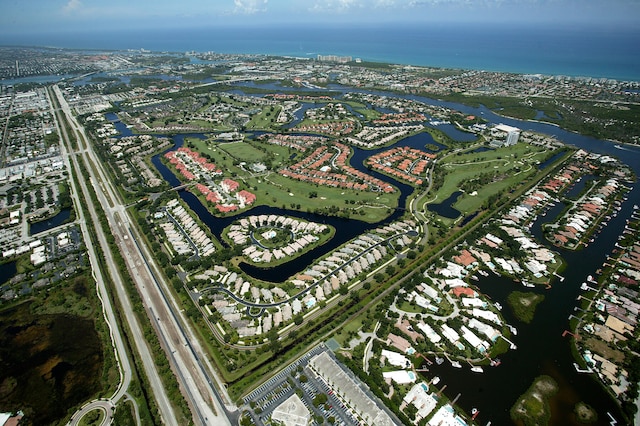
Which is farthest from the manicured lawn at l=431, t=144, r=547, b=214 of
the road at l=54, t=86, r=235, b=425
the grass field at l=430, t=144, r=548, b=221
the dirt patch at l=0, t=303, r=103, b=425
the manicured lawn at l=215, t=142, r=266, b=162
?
the dirt patch at l=0, t=303, r=103, b=425

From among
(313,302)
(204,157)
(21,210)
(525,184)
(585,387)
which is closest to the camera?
(585,387)

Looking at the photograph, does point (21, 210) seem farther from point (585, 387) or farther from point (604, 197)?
point (604, 197)

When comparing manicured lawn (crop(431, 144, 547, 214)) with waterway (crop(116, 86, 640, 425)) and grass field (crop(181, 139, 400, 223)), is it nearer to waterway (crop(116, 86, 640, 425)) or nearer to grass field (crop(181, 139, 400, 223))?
waterway (crop(116, 86, 640, 425))

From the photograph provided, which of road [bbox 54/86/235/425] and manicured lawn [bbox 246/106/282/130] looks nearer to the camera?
road [bbox 54/86/235/425]

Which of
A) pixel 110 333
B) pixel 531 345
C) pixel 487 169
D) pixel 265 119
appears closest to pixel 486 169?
pixel 487 169

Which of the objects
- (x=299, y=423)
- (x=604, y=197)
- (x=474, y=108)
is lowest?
(x=299, y=423)

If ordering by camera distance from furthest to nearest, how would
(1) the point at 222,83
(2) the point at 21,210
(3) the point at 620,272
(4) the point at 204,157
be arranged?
(1) the point at 222,83 < (4) the point at 204,157 < (2) the point at 21,210 < (3) the point at 620,272

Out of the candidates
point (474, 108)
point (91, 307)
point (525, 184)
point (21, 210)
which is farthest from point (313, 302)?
point (474, 108)
